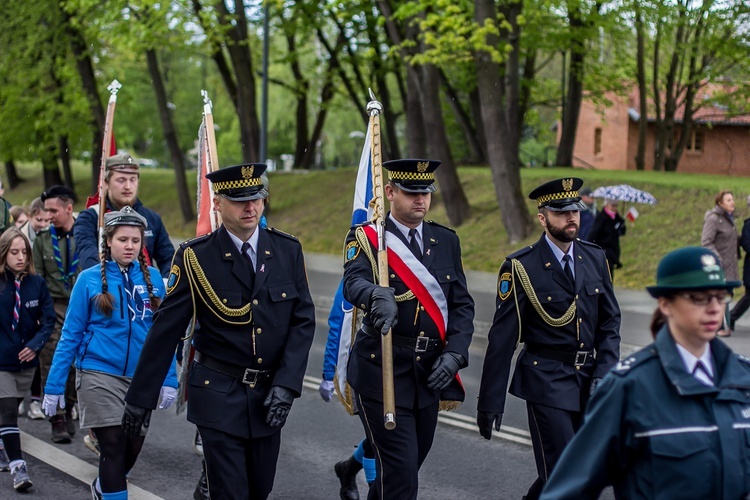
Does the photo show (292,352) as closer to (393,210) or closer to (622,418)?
(393,210)

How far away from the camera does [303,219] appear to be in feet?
104

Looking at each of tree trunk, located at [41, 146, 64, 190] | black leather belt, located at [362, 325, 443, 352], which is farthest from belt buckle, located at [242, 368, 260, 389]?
tree trunk, located at [41, 146, 64, 190]

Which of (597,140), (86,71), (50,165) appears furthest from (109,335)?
(597,140)

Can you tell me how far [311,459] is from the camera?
26.2 ft

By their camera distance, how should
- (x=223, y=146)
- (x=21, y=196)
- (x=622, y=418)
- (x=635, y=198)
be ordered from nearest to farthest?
1. (x=622, y=418)
2. (x=635, y=198)
3. (x=21, y=196)
4. (x=223, y=146)

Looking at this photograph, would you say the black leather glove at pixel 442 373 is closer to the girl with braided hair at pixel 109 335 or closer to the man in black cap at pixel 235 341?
the man in black cap at pixel 235 341

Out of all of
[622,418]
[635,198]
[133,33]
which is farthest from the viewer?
[133,33]

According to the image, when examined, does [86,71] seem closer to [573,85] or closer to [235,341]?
[573,85]

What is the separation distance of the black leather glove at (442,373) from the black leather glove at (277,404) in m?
0.75

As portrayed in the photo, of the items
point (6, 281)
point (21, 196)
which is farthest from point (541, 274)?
point (21, 196)

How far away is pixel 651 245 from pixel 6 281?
1456 cm

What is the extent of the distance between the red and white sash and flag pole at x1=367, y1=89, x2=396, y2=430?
3.0 inches

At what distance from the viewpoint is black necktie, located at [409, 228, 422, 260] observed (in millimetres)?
5703

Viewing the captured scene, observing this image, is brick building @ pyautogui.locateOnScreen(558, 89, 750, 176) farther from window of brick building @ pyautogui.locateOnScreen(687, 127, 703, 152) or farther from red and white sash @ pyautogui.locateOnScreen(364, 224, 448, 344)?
red and white sash @ pyautogui.locateOnScreen(364, 224, 448, 344)
